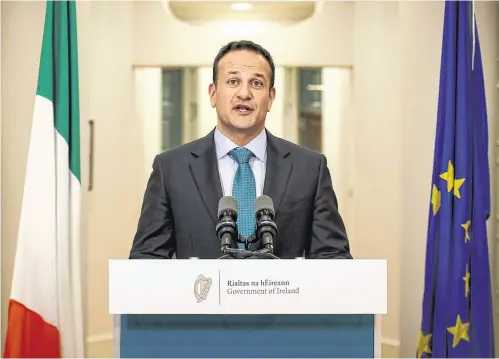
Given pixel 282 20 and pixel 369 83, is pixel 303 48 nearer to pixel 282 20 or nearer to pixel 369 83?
pixel 282 20

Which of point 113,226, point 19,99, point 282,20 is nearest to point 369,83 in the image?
point 282,20

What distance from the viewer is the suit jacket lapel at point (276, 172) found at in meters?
2.91

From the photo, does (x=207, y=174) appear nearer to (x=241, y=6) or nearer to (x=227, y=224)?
(x=227, y=224)

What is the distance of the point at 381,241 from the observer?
152 inches

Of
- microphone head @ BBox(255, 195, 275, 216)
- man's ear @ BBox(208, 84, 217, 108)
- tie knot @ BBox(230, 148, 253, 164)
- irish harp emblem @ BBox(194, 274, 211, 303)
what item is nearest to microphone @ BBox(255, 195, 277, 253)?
microphone head @ BBox(255, 195, 275, 216)

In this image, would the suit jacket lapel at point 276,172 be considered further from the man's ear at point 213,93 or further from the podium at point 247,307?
the podium at point 247,307

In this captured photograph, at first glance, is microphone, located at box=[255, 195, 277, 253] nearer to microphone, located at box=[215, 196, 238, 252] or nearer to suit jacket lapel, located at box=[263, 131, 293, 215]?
microphone, located at box=[215, 196, 238, 252]

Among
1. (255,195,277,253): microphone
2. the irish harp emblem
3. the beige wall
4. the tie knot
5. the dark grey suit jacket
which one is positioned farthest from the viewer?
the beige wall

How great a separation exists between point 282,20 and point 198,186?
1.34 meters

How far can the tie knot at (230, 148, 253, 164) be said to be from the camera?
296 cm

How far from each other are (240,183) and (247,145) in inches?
8.4

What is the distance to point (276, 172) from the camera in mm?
2957

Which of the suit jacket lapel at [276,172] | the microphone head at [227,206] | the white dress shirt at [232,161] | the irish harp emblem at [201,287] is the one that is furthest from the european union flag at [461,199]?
the irish harp emblem at [201,287]

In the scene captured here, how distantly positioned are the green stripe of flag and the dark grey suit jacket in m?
0.50
